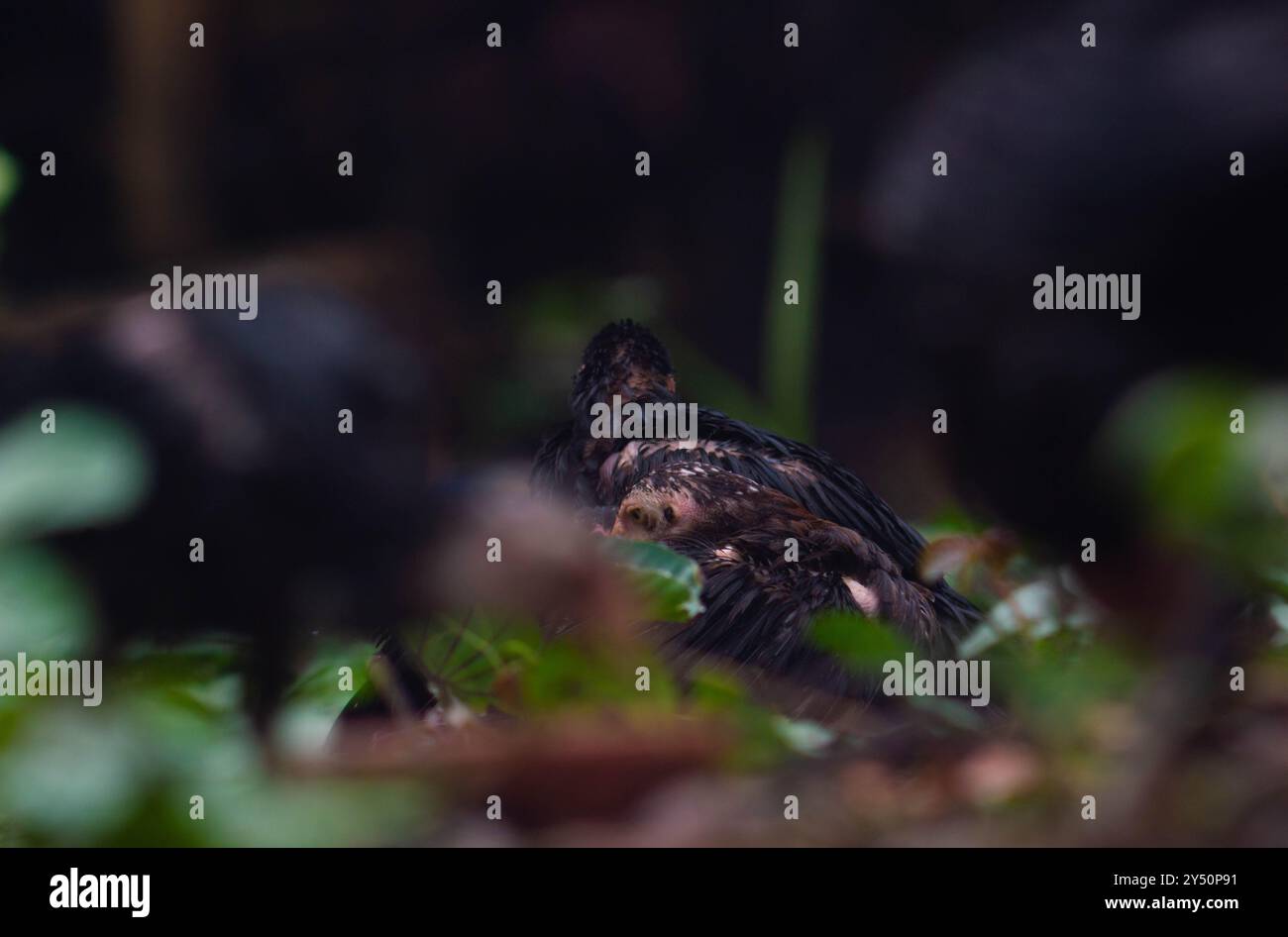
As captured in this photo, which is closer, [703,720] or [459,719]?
[703,720]

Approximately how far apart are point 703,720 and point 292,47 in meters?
5.03

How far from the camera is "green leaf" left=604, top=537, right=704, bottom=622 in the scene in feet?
5.96

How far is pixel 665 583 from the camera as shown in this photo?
1829mm

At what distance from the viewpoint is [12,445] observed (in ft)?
3.76

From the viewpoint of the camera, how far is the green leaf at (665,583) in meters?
1.82

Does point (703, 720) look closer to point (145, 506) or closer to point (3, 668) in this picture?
point (3, 668)

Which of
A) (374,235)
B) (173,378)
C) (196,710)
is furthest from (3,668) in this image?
(374,235)
